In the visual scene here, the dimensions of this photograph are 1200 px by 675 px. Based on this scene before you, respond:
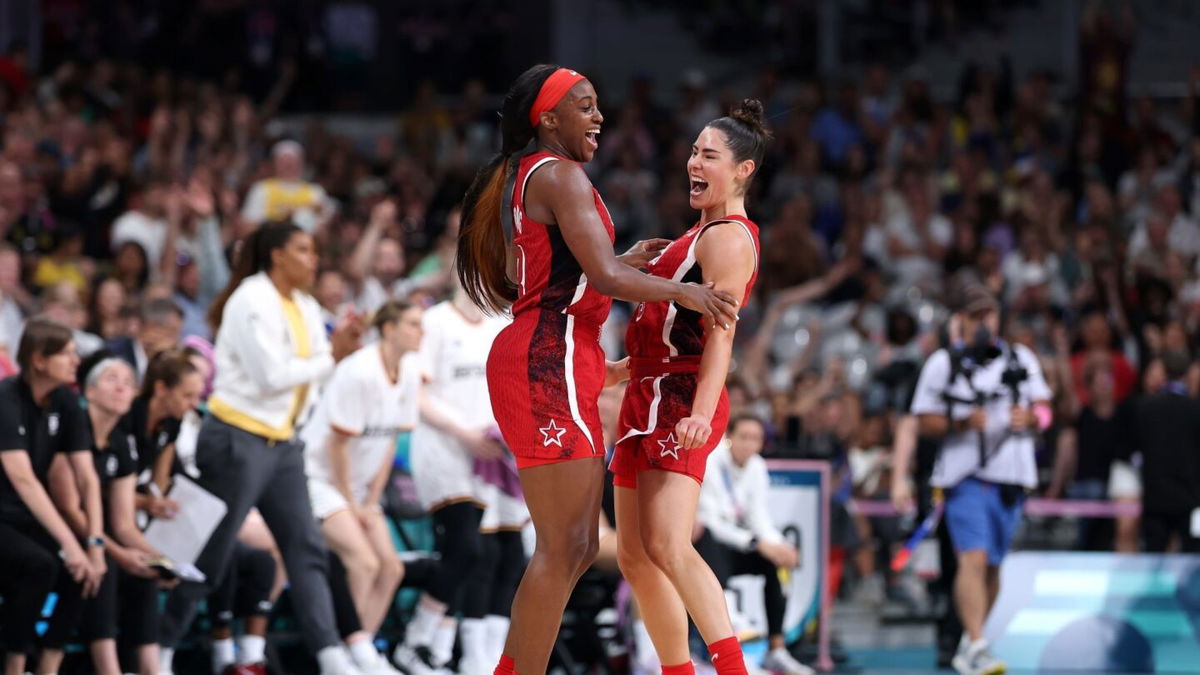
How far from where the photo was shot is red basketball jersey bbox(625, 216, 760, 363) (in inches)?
213

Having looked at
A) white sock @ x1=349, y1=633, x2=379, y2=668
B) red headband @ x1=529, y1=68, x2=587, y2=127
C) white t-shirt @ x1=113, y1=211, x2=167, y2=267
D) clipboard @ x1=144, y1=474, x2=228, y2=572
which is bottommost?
white sock @ x1=349, y1=633, x2=379, y2=668

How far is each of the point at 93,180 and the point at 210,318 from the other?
169 inches

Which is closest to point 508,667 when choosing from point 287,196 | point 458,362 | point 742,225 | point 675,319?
point 675,319

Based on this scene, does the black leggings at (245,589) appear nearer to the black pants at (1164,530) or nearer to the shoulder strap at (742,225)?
the shoulder strap at (742,225)

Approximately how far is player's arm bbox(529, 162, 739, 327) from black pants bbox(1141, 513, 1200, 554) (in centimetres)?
688

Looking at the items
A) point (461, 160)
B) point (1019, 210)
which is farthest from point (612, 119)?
point (1019, 210)

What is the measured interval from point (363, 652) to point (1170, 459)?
5.53 m

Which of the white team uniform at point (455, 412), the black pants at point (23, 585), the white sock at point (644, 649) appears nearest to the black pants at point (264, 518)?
the black pants at point (23, 585)

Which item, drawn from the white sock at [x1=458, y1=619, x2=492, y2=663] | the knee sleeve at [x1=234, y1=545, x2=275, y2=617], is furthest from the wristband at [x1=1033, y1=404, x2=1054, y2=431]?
the knee sleeve at [x1=234, y1=545, x2=275, y2=617]

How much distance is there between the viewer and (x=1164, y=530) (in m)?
11.1

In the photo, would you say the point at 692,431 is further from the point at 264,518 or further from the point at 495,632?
the point at 495,632

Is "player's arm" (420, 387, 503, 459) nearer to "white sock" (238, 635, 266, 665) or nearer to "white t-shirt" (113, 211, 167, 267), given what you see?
"white sock" (238, 635, 266, 665)

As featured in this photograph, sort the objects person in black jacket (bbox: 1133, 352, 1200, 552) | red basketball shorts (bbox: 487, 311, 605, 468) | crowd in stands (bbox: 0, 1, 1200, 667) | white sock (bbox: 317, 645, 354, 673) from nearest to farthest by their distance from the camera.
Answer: red basketball shorts (bbox: 487, 311, 605, 468) < white sock (bbox: 317, 645, 354, 673) < crowd in stands (bbox: 0, 1, 1200, 667) < person in black jacket (bbox: 1133, 352, 1200, 552)

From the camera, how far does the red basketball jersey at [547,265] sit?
5059 mm
